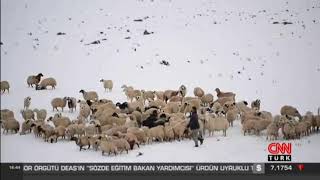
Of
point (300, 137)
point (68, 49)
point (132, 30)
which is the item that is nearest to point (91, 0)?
point (132, 30)

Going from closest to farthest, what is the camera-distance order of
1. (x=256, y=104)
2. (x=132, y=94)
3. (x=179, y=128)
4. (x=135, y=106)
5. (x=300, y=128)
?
(x=179, y=128) < (x=300, y=128) < (x=135, y=106) < (x=256, y=104) < (x=132, y=94)

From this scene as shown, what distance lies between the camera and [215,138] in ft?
34.8

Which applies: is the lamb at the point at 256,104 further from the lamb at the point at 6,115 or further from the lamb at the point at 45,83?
the lamb at the point at 6,115

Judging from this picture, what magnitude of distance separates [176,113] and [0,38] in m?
6.37

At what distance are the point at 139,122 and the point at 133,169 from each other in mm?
1851

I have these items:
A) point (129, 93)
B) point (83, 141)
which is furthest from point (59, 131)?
point (129, 93)

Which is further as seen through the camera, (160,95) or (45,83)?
(45,83)

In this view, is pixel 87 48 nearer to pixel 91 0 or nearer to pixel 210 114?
pixel 91 0

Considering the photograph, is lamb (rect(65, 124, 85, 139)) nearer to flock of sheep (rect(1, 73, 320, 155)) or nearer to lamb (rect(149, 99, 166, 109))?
flock of sheep (rect(1, 73, 320, 155))

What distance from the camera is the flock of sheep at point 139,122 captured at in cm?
1013

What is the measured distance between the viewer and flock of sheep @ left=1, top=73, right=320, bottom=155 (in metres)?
10.1

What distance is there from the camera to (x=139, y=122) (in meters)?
11.0

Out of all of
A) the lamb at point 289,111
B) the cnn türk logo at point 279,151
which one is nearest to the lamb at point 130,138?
the cnn türk logo at point 279,151

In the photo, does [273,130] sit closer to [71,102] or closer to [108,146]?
[108,146]
